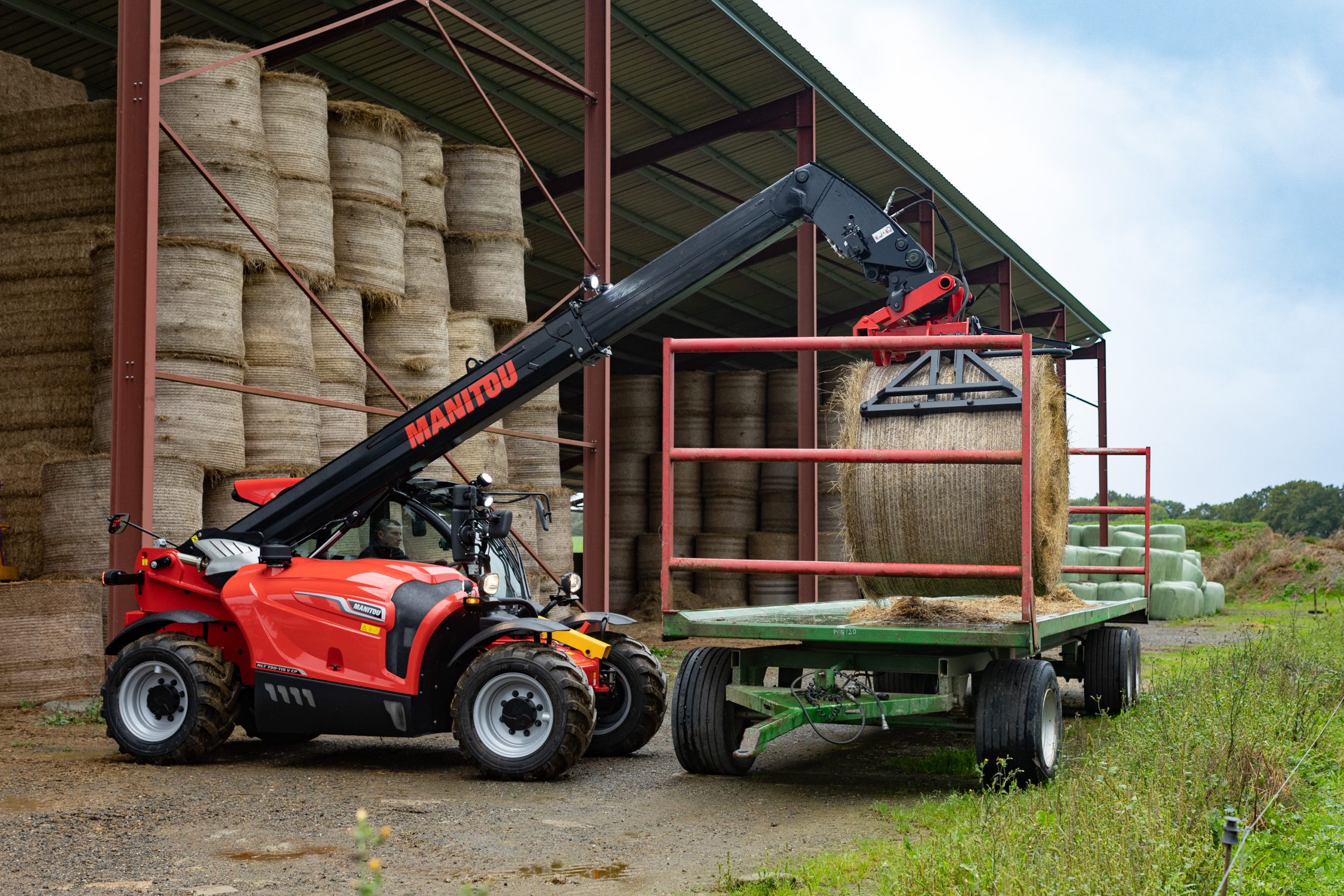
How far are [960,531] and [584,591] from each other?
290 inches

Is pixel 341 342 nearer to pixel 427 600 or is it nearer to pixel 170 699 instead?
pixel 170 699

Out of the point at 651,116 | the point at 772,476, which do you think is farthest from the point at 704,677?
the point at 772,476

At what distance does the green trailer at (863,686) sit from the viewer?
6465 millimetres

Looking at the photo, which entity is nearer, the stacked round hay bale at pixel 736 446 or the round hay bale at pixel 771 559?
the round hay bale at pixel 771 559

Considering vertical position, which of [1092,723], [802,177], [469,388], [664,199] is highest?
[664,199]

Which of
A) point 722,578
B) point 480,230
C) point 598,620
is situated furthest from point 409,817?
point 722,578

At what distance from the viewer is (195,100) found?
10.6 meters

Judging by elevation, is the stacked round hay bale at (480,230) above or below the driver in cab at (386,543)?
above

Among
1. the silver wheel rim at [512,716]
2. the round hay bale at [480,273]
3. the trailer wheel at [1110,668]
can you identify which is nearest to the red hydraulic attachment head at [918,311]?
the silver wheel rim at [512,716]

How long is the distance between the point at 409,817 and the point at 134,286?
185 inches

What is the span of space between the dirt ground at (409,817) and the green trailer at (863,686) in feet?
1.19

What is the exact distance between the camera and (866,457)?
662 cm

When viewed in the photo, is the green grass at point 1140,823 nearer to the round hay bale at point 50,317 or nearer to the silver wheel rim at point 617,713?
the silver wheel rim at point 617,713

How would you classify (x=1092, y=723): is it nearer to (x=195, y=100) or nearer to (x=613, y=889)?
(x=613, y=889)
